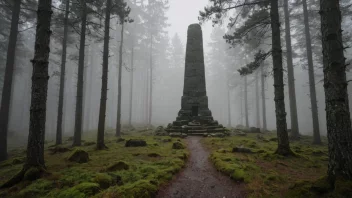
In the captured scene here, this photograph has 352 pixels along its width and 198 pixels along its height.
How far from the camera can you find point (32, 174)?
16.1ft

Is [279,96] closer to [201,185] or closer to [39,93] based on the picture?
[201,185]

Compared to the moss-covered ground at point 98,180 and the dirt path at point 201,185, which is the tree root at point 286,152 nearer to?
the dirt path at point 201,185

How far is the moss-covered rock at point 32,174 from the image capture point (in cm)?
486

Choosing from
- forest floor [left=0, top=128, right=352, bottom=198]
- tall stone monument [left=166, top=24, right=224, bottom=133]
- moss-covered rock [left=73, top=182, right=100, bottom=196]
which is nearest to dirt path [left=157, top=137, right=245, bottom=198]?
forest floor [left=0, top=128, right=352, bottom=198]

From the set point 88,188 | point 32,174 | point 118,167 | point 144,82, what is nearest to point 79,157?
point 32,174

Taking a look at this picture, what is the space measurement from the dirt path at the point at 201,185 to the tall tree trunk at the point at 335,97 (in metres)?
2.09

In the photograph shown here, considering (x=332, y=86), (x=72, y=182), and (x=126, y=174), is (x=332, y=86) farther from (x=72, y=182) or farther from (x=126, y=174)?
(x=72, y=182)

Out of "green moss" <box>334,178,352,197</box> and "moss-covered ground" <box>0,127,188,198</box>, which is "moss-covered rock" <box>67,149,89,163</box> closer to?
"moss-covered ground" <box>0,127,188,198</box>

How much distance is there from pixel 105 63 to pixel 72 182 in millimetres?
6483

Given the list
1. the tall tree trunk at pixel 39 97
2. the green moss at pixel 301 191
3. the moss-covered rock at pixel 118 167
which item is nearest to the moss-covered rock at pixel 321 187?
the green moss at pixel 301 191

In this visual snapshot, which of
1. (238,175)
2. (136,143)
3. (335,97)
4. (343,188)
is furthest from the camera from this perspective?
(136,143)

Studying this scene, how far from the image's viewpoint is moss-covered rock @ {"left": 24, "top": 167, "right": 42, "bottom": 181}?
4855 mm

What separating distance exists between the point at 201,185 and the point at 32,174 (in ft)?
15.1

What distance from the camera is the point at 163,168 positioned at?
19.2 feet
